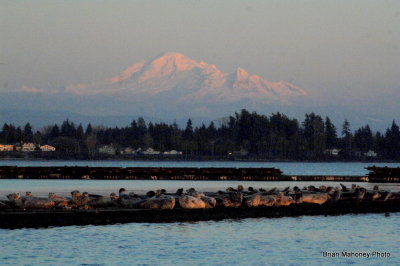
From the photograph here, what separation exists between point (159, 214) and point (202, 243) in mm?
6824

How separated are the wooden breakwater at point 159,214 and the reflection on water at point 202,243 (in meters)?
0.74

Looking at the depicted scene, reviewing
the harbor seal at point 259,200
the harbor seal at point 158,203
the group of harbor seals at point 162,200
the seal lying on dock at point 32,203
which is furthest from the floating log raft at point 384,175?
the seal lying on dock at point 32,203

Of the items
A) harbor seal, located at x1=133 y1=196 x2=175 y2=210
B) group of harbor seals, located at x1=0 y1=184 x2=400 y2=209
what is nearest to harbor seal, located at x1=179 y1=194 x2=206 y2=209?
group of harbor seals, located at x1=0 y1=184 x2=400 y2=209

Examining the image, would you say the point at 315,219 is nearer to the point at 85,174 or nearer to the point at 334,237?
the point at 334,237

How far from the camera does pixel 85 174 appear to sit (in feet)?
331

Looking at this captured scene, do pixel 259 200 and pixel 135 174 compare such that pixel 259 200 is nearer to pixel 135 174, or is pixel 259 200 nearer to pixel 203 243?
pixel 203 243

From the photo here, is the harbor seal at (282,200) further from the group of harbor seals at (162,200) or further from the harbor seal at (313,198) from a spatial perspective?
the harbor seal at (313,198)

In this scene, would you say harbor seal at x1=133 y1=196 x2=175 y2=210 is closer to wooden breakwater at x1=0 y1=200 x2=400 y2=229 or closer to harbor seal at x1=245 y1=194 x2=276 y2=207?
wooden breakwater at x1=0 y1=200 x2=400 y2=229

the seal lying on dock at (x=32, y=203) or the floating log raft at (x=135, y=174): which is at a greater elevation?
the floating log raft at (x=135, y=174)

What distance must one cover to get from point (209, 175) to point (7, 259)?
2978 inches

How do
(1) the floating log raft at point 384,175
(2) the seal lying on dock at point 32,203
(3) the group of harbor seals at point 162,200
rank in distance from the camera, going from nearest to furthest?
(2) the seal lying on dock at point 32,203 < (3) the group of harbor seals at point 162,200 < (1) the floating log raft at point 384,175

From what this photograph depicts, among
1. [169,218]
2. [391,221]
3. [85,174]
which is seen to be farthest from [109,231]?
[85,174]

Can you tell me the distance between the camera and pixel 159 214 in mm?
40406

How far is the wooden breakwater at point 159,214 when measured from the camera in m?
36.2
